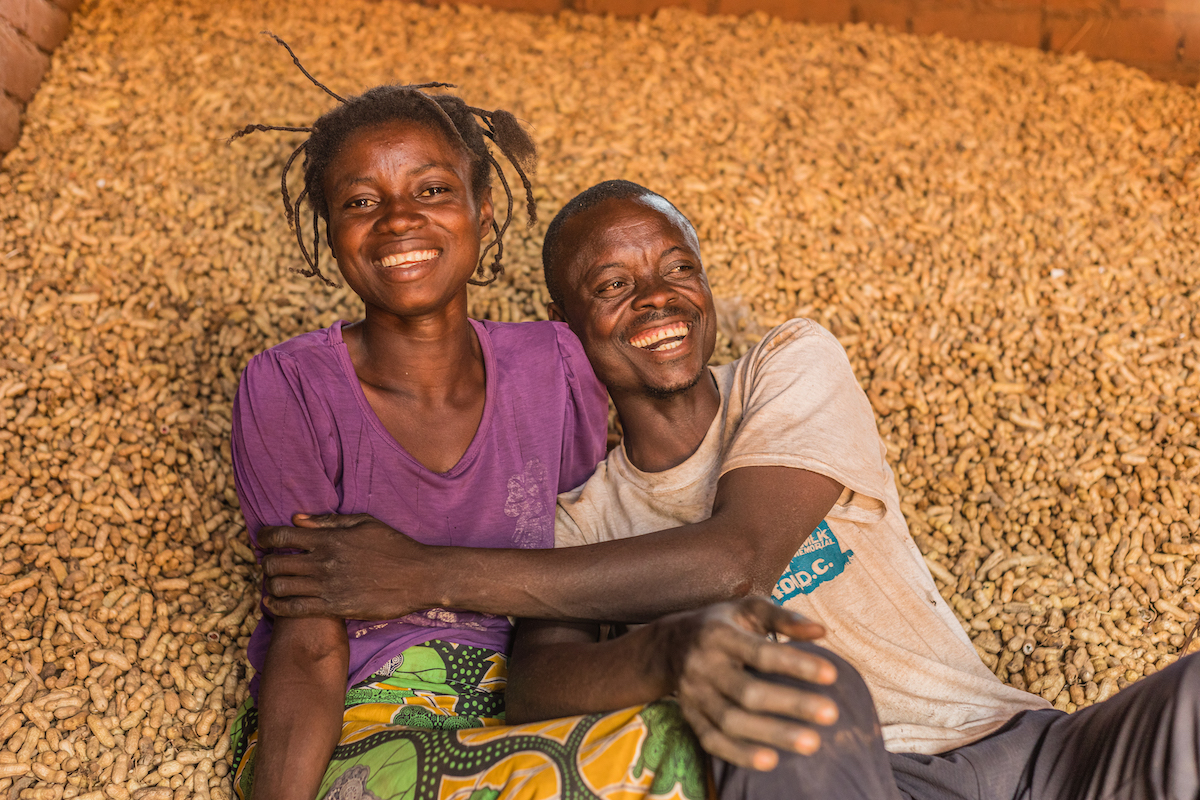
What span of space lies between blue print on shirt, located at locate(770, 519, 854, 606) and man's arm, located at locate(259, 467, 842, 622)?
0.35 feet

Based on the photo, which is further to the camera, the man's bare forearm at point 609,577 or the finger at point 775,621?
the man's bare forearm at point 609,577

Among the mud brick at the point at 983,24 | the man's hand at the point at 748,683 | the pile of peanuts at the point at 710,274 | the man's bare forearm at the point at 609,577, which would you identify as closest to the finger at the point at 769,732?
the man's hand at the point at 748,683

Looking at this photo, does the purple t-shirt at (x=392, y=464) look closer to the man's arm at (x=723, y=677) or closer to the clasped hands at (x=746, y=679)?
the man's arm at (x=723, y=677)

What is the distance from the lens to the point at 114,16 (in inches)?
133

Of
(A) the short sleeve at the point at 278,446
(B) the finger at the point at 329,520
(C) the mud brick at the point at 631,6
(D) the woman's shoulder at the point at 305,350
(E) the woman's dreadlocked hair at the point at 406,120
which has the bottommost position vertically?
(B) the finger at the point at 329,520

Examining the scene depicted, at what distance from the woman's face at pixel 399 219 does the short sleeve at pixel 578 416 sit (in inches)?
11.2

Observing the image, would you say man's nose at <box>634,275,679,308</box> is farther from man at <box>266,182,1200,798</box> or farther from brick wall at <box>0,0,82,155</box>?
brick wall at <box>0,0,82,155</box>

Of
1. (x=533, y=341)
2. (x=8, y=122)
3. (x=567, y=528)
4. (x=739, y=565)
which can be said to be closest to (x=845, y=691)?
(x=739, y=565)

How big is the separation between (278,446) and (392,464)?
0.19 meters

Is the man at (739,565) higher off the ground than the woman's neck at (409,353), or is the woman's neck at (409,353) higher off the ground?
the woman's neck at (409,353)

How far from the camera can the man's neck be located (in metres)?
1.65

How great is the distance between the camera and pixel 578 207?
173 cm

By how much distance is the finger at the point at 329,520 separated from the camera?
1478mm

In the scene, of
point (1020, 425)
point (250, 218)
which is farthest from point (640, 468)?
point (250, 218)
